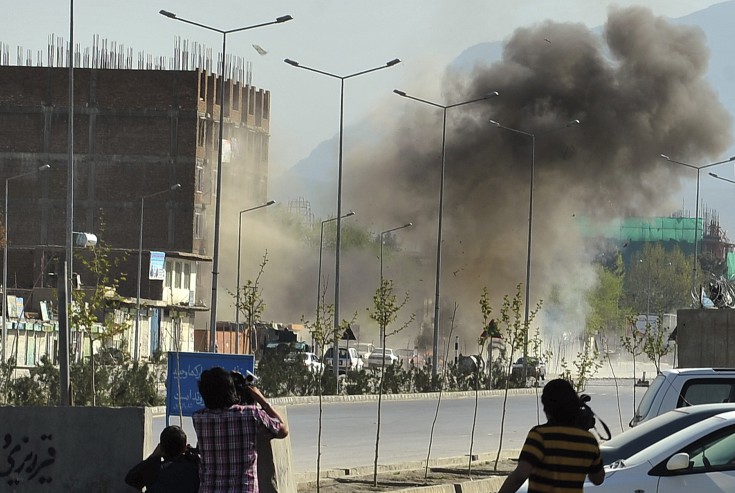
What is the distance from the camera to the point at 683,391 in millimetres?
16094

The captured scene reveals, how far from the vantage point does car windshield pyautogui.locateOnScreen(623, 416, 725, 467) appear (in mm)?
11688

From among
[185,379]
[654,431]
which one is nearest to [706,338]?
[185,379]

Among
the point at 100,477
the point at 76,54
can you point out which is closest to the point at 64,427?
the point at 100,477

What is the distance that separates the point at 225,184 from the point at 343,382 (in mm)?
44131

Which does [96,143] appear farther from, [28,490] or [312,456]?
[28,490]

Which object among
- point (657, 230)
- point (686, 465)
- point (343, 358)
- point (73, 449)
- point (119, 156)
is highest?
point (119, 156)

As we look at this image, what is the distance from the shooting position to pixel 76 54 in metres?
89.1

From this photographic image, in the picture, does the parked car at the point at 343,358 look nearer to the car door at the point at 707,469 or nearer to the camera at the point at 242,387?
the car door at the point at 707,469

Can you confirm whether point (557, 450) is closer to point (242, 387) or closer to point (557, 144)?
point (242, 387)

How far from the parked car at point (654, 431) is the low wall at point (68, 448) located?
12.7ft

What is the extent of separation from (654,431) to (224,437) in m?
5.48

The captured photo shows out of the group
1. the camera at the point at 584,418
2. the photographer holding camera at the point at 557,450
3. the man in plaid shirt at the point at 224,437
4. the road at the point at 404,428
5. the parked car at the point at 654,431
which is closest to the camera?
the photographer holding camera at the point at 557,450

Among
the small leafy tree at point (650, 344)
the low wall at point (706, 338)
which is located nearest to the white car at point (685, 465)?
the small leafy tree at point (650, 344)

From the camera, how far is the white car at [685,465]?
11.4m
